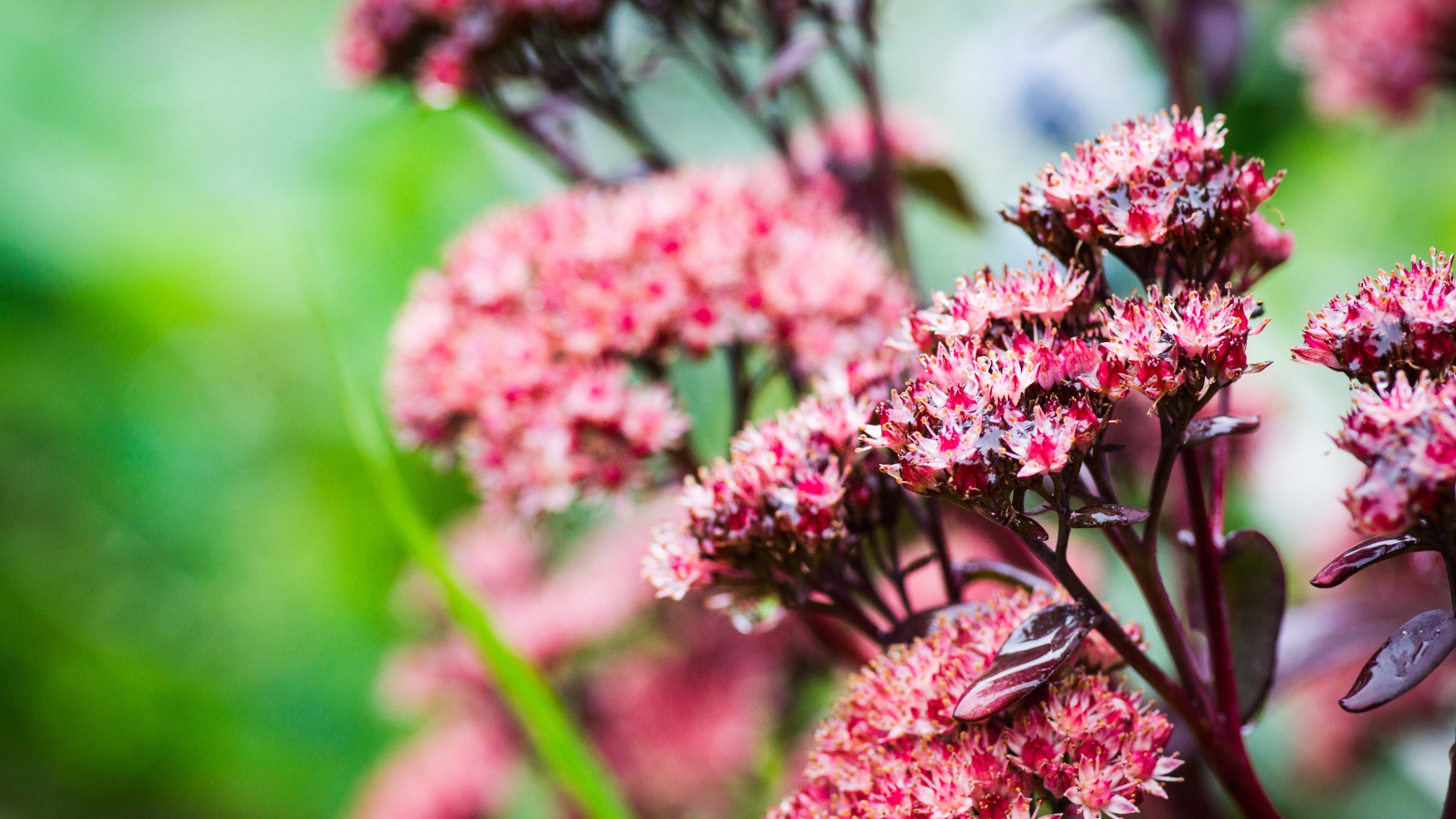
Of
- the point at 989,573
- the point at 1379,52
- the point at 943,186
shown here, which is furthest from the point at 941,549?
the point at 1379,52

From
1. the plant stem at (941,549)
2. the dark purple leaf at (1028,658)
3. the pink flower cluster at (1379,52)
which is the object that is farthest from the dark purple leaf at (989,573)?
the pink flower cluster at (1379,52)

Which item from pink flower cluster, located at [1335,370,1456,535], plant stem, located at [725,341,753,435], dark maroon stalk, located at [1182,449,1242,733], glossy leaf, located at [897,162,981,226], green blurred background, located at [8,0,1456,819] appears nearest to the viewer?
pink flower cluster, located at [1335,370,1456,535]

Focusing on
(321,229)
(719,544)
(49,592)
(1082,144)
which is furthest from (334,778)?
(1082,144)

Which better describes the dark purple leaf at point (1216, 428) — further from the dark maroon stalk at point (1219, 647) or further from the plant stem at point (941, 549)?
the plant stem at point (941, 549)

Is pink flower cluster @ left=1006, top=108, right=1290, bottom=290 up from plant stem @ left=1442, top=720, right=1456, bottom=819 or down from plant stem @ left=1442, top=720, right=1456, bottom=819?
up

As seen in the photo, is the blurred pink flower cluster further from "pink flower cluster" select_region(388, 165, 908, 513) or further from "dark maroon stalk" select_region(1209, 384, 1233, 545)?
"dark maroon stalk" select_region(1209, 384, 1233, 545)

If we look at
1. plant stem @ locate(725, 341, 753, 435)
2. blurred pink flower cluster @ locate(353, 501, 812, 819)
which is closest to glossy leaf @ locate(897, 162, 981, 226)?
→ plant stem @ locate(725, 341, 753, 435)
